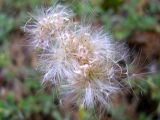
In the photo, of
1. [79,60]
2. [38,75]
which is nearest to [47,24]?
[79,60]

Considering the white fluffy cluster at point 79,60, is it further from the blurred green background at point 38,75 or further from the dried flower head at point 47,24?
the blurred green background at point 38,75

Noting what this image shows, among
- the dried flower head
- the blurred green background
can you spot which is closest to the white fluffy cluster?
the dried flower head

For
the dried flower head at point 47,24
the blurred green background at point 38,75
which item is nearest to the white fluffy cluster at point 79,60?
the dried flower head at point 47,24

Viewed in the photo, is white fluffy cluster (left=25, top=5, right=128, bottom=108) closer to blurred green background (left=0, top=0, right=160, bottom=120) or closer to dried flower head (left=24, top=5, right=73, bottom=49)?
dried flower head (left=24, top=5, right=73, bottom=49)

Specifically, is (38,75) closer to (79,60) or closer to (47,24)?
(47,24)

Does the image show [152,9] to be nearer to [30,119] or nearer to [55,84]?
[30,119]

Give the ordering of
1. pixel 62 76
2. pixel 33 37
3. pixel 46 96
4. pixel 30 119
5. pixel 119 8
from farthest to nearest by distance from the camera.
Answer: pixel 119 8 → pixel 30 119 → pixel 46 96 → pixel 33 37 → pixel 62 76

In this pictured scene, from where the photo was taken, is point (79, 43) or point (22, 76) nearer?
point (79, 43)

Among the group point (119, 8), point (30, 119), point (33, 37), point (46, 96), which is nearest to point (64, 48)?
point (33, 37)
